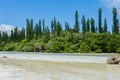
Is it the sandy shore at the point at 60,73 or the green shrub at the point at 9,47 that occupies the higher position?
the green shrub at the point at 9,47

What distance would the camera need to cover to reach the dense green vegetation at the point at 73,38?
92.6m

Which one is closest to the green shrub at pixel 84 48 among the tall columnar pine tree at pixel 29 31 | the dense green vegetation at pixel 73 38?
the dense green vegetation at pixel 73 38

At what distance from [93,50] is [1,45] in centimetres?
8338

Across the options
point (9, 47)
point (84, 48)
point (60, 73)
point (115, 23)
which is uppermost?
point (115, 23)

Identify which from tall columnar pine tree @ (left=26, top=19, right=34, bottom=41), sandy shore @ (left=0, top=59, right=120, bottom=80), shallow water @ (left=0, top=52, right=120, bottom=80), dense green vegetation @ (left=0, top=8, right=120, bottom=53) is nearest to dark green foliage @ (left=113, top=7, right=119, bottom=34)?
dense green vegetation @ (left=0, top=8, right=120, bottom=53)

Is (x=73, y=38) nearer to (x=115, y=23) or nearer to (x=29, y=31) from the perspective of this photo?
Result: (x=115, y=23)

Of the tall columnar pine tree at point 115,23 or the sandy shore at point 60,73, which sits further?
the tall columnar pine tree at point 115,23

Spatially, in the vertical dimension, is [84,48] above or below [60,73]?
above

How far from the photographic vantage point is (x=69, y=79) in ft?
65.2

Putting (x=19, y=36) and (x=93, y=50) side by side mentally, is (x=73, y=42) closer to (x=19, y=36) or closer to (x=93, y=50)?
(x=93, y=50)

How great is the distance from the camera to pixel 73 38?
4373 inches

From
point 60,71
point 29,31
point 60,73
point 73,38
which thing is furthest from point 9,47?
point 60,73

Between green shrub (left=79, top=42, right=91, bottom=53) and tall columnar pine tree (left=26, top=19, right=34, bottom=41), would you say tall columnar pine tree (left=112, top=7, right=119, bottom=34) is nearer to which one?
green shrub (left=79, top=42, right=91, bottom=53)

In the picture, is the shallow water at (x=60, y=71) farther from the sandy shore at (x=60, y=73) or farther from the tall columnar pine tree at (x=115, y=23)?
the tall columnar pine tree at (x=115, y=23)
